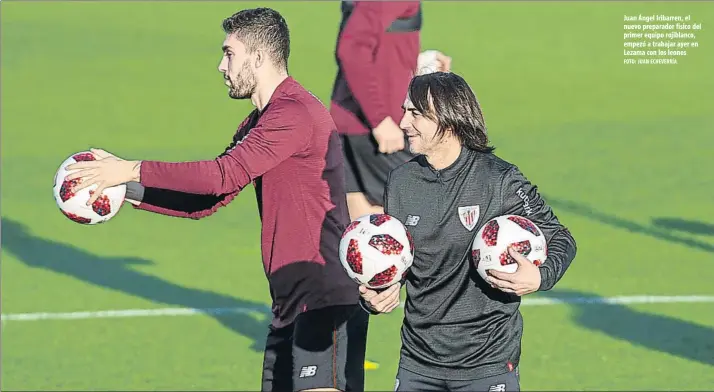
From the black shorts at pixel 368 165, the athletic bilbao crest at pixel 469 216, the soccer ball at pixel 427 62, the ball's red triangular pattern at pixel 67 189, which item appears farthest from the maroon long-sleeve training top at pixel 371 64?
the athletic bilbao crest at pixel 469 216

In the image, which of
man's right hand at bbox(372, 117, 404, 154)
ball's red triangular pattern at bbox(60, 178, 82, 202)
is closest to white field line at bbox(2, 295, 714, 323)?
man's right hand at bbox(372, 117, 404, 154)

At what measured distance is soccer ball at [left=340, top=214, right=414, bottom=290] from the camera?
20.1 ft

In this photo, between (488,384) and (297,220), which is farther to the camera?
(297,220)

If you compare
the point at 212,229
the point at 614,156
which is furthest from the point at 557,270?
the point at 614,156

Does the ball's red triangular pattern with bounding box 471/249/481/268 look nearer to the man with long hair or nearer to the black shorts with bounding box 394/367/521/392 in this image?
the man with long hair

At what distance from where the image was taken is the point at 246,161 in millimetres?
6734

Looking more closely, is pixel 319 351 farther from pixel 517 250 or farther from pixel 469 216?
pixel 517 250

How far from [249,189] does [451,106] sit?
509 inches

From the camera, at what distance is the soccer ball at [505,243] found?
5.94m

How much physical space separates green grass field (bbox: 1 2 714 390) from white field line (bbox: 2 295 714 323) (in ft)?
0.34

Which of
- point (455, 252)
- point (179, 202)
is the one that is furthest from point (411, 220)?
point (179, 202)

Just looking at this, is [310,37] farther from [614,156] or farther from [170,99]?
[614,156]

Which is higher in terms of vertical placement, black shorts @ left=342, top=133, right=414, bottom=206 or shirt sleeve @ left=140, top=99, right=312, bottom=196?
shirt sleeve @ left=140, top=99, right=312, bottom=196

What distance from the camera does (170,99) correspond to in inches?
1066
